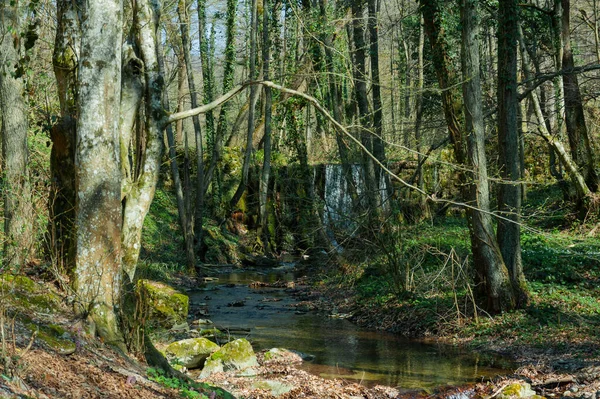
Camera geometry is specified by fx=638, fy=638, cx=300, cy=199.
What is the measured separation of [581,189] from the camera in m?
18.5

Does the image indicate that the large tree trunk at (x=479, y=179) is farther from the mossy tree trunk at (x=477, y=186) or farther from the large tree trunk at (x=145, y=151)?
the large tree trunk at (x=145, y=151)

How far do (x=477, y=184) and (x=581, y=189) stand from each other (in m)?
7.97

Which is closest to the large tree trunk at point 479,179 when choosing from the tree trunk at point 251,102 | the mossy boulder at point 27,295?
the mossy boulder at point 27,295

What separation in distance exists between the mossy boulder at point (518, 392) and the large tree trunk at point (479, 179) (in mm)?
3459

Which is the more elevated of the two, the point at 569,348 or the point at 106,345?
the point at 106,345

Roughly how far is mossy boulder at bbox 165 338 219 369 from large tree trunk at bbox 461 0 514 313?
538 centimetres

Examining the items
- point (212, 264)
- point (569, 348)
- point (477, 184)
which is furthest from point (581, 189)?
point (212, 264)

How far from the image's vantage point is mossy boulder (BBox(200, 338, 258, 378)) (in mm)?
9859

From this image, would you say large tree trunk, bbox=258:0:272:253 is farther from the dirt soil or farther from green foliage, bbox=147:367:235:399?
green foliage, bbox=147:367:235:399

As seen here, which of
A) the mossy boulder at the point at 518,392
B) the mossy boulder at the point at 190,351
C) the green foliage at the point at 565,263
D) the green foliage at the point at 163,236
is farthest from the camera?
the green foliage at the point at 163,236

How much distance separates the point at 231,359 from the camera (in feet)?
32.6

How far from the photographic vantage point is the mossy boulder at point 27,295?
638 cm

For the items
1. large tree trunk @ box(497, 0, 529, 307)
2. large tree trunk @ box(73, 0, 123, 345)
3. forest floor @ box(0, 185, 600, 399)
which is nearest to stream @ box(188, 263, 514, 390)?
forest floor @ box(0, 185, 600, 399)

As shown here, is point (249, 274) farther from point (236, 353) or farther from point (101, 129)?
point (101, 129)
